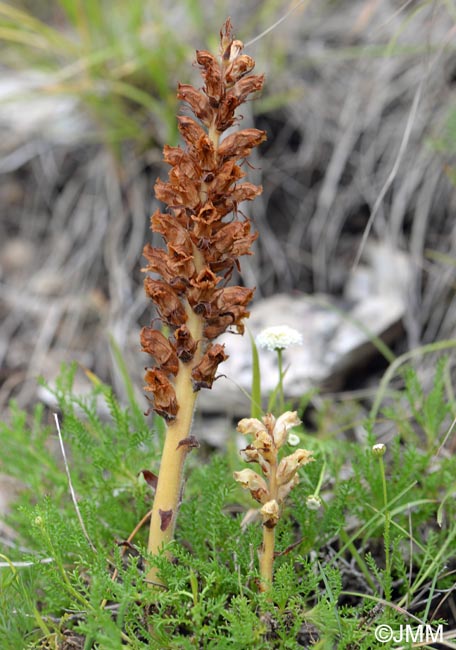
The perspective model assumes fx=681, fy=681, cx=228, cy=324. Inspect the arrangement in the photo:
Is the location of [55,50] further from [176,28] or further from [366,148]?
[366,148]

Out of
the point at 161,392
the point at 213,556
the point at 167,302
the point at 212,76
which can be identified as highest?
the point at 212,76

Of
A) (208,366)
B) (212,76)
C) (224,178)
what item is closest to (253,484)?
(208,366)

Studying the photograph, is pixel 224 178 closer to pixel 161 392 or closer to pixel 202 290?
pixel 202 290

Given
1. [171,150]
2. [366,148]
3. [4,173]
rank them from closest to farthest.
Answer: [171,150] < [366,148] < [4,173]

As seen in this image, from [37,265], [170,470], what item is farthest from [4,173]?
[170,470]

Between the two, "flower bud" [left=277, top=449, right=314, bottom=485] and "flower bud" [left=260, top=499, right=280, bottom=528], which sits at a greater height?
"flower bud" [left=277, top=449, right=314, bottom=485]

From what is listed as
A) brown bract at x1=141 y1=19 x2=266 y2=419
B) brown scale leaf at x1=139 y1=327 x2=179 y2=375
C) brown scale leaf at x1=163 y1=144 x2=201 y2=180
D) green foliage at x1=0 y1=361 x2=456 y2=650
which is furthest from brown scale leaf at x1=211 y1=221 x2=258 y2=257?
green foliage at x1=0 y1=361 x2=456 y2=650

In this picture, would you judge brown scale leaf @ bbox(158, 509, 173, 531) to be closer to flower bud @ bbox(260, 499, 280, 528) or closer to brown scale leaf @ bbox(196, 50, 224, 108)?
flower bud @ bbox(260, 499, 280, 528)
